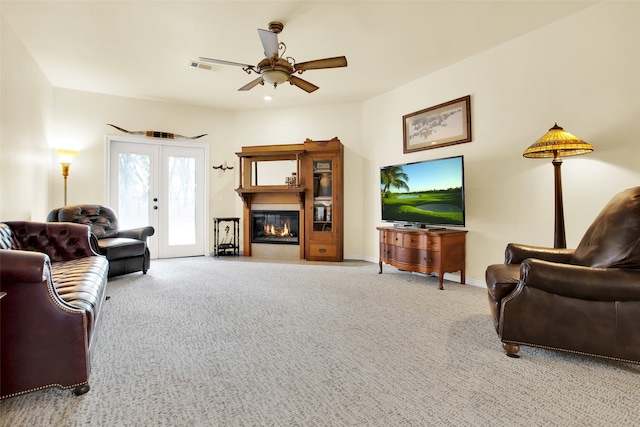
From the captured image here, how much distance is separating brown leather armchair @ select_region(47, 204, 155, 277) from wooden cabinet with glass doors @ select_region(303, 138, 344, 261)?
2550 mm

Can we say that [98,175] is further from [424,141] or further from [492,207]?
[492,207]

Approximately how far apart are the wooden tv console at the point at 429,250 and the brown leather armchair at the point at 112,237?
3449 mm

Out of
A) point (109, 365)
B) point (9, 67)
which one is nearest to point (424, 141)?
point (109, 365)

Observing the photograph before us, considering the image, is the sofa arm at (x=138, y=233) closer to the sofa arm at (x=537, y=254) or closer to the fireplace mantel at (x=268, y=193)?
the fireplace mantel at (x=268, y=193)

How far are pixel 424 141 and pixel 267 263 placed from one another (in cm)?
313

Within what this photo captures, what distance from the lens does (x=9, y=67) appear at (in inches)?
135

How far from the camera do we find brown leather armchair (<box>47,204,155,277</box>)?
4.06 meters

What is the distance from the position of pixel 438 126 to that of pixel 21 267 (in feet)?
14.6

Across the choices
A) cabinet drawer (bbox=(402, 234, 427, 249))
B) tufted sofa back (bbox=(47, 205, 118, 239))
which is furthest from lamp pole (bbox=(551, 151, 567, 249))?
tufted sofa back (bbox=(47, 205, 118, 239))

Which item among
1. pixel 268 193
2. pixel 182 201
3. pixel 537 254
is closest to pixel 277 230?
pixel 268 193

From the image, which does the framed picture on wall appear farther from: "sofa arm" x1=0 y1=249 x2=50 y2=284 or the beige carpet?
"sofa arm" x1=0 y1=249 x2=50 y2=284

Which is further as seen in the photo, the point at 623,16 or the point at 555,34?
the point at 555,34

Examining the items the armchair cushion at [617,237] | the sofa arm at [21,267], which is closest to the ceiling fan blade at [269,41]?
the sofa arm at [21,267]

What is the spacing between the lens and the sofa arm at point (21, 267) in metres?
1.46
